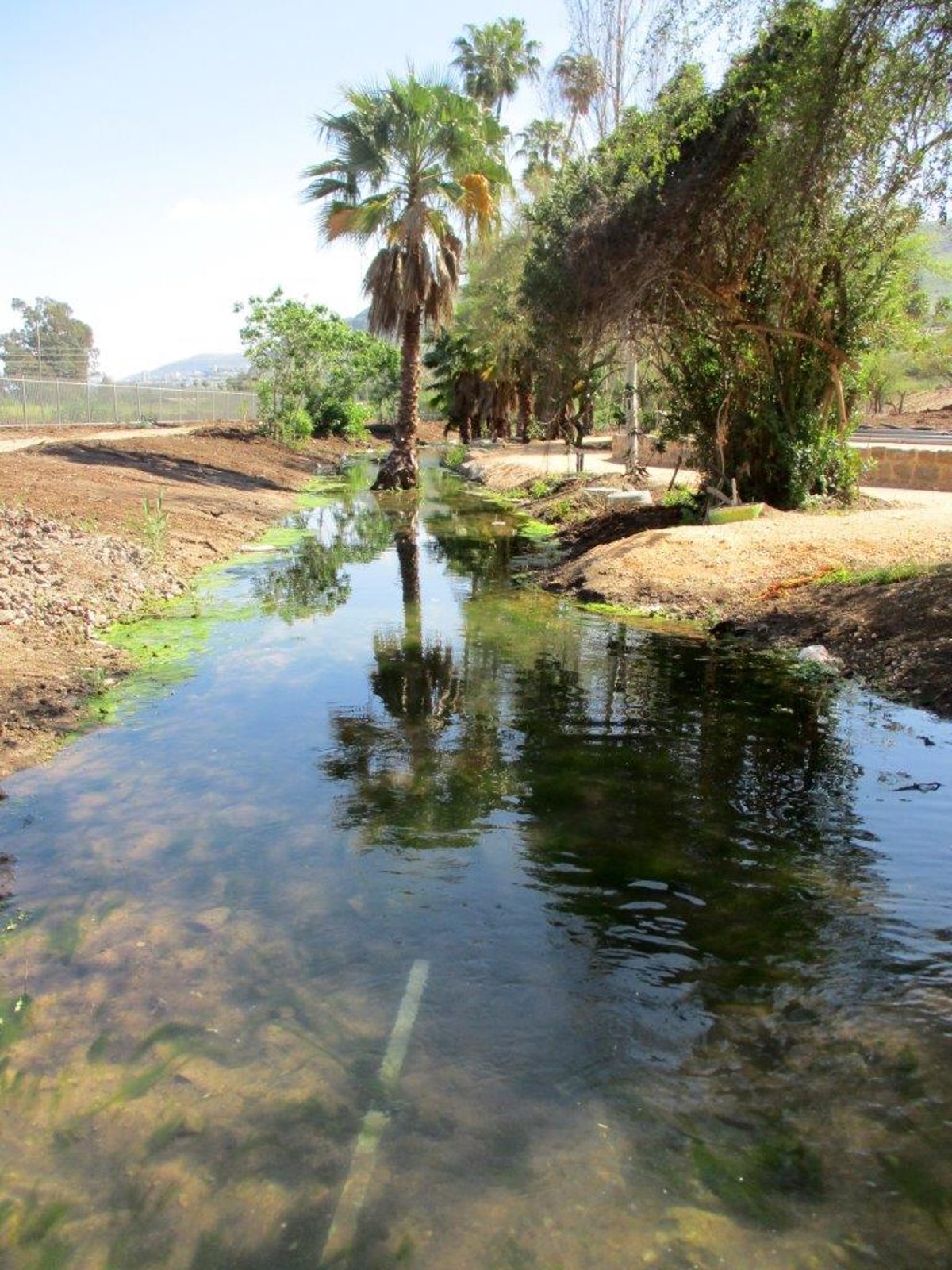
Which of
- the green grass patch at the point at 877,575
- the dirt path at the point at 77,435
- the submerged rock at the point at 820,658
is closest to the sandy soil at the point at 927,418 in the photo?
the green grass patch at the point at 877,575

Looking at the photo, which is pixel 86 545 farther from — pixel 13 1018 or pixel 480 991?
pixel 480 991

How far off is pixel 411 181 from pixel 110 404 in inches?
787

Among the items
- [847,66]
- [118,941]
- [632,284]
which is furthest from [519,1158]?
[632,284]

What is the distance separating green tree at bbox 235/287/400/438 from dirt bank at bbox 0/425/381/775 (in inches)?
538

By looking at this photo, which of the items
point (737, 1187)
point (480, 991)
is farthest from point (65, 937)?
point (737, 1187)

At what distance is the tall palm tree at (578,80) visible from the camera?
89.9 feet

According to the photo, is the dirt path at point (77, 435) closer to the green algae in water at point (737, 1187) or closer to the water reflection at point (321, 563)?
the water reflection at point (321, 563)

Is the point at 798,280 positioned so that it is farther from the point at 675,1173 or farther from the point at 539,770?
the point at 675,1173

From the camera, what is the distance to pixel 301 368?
143 ft

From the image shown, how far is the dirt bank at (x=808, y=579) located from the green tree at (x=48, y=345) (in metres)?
28.2

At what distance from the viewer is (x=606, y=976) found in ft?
14.3

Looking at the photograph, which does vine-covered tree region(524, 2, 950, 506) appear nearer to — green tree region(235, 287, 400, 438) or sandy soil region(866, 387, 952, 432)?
sandy soil region(866, 387, 952, 432)

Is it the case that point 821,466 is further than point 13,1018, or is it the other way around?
point 821,466

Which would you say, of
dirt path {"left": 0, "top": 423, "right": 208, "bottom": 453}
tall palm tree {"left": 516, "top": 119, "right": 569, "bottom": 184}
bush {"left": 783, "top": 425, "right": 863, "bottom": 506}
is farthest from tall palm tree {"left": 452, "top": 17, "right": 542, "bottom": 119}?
bush {"left": 783, "top": 425, "right": 863, "bottom": 506}
